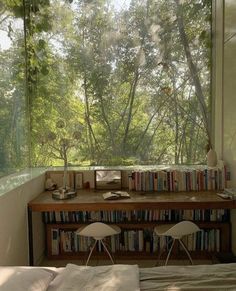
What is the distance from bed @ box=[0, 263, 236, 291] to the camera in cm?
128

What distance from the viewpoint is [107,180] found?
3.19 meters

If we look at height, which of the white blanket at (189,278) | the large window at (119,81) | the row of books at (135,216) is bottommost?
the row of books at (135,216)

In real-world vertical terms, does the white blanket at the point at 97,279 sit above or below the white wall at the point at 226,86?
below

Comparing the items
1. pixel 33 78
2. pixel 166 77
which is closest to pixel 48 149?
pixel 33 78

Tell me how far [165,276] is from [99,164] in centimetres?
210

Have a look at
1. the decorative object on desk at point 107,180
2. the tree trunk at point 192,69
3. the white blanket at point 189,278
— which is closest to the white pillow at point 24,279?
the white blanket at point 189,278

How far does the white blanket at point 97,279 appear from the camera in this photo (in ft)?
4.34

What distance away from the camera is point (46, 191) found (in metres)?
3.15

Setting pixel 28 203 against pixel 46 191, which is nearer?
pixel 28 203

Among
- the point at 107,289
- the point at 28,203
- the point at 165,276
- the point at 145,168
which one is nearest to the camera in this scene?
the point at 107,289

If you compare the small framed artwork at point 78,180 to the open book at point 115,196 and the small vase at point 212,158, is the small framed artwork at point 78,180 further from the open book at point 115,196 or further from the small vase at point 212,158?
the small vase at point 212,158

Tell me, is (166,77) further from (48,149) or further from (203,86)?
(48,149)

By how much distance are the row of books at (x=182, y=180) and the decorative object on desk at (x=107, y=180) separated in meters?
0.28

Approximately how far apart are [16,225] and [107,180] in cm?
112
